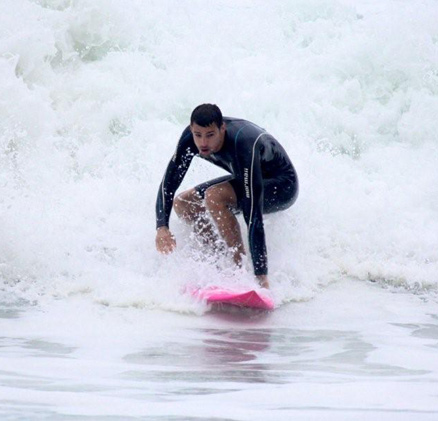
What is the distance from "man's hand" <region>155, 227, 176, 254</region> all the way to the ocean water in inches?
5.9

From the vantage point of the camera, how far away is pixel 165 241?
6.02 meters

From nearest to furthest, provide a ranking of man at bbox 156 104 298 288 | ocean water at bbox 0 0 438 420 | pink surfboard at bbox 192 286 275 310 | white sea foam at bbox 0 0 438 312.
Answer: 1. ocean water at bbox 0 0 438 420
2. pink surfboard at bbox 192 286 275 310
3. man at bbox 156 104 298 288
4. white sea foam at bbox 0 0 438 312

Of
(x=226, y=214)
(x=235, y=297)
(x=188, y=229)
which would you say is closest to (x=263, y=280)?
(x=235, y=297)

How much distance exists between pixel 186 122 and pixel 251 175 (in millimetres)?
4193

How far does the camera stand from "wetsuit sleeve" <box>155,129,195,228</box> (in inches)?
240

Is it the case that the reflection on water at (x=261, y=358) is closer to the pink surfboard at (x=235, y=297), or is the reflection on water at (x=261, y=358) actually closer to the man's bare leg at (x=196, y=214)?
the pink surfboard at (x=235, y=297)

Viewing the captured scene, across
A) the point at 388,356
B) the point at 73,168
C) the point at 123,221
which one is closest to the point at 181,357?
the point at 388,356

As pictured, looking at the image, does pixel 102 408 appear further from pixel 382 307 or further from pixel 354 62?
pixel 354 62

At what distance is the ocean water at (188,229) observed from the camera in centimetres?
377

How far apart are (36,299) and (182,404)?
253 cm

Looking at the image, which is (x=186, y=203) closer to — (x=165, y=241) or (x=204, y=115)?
(x=165, y=241)

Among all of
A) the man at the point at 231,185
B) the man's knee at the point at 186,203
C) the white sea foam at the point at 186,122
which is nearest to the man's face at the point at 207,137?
the man at the point at 231,185

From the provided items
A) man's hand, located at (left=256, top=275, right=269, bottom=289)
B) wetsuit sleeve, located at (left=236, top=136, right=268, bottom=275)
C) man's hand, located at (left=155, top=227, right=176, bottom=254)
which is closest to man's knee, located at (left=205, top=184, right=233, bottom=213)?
wetsuit sleeve, located at (left=236, top=136, right=268, bottom=275)

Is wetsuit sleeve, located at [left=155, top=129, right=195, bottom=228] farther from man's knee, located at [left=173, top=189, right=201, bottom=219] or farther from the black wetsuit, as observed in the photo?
man's knee, located at [left=173, top=189, right=201, bottom=219]
